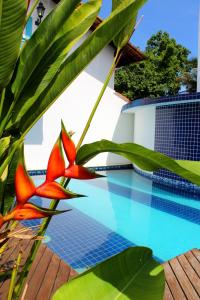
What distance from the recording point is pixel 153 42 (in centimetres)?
2155

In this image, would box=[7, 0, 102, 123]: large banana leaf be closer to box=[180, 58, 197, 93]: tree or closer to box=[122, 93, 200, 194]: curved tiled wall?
box=[122, 93, 200, 194]: curved tiled wall

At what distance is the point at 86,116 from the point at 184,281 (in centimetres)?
935

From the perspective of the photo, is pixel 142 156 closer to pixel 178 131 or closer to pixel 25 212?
pixel 25 212

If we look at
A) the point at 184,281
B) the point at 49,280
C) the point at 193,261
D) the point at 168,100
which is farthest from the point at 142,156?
the point at 168,100

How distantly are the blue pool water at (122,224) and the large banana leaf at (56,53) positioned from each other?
3.23 meters

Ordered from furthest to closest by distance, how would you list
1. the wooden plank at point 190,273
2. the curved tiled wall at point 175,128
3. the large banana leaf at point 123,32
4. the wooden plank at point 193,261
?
the curved tiled wall at point 175,128 < the wooden plank at point 193,261 < the wooden plank at point 190,273 < the large banana leaf at point 123,32

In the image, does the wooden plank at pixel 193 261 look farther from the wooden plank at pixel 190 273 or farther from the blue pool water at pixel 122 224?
the blue pool water at pixel 122 224

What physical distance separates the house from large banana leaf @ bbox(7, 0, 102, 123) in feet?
30.9

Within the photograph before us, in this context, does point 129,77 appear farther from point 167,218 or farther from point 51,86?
point 51,86

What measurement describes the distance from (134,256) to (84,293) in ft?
0.66

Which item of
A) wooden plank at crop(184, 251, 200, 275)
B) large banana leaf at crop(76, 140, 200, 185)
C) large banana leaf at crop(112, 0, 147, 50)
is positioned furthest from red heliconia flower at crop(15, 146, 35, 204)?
wooden plank at crop(184, 251, 200, 275)

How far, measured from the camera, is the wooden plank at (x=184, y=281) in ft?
8.18

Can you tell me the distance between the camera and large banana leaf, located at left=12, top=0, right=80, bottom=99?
0.76m

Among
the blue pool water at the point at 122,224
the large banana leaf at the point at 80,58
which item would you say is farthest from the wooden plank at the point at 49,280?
the large banana leaf at the point at 80,58
